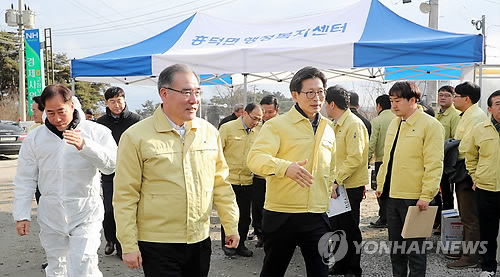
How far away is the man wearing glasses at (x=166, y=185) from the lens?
237 cm

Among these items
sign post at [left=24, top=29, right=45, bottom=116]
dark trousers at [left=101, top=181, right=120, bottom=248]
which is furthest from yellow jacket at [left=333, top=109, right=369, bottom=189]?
sign post at [left=24, top=29, right=45, bottom=116]

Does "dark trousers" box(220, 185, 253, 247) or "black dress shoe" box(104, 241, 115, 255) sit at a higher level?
"dark trousers" box(220, 185, 253, 247)

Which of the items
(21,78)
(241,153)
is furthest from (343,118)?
(21,78)

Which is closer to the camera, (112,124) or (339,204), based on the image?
(339,204)

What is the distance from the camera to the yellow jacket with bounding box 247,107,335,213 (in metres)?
3.11

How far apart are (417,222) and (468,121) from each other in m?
1.99

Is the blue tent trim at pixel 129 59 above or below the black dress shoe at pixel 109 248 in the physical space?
above

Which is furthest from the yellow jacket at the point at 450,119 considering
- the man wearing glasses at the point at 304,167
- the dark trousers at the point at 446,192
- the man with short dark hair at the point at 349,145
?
the man wearing glasses at the point at 304,167

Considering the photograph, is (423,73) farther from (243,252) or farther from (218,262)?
(218,262)

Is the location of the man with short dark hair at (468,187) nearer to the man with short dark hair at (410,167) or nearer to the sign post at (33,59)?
the man with short dark hair at (410,167)

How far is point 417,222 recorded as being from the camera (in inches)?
144

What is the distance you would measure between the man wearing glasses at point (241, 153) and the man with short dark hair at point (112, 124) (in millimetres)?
1149

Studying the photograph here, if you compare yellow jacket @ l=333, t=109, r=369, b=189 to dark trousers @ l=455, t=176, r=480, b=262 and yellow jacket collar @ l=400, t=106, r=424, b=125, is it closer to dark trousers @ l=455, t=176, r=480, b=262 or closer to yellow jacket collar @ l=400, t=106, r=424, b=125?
yellow jacket collar @ l=400, t=106, r=424, b=125

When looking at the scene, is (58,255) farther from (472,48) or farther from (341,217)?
(472,48)
